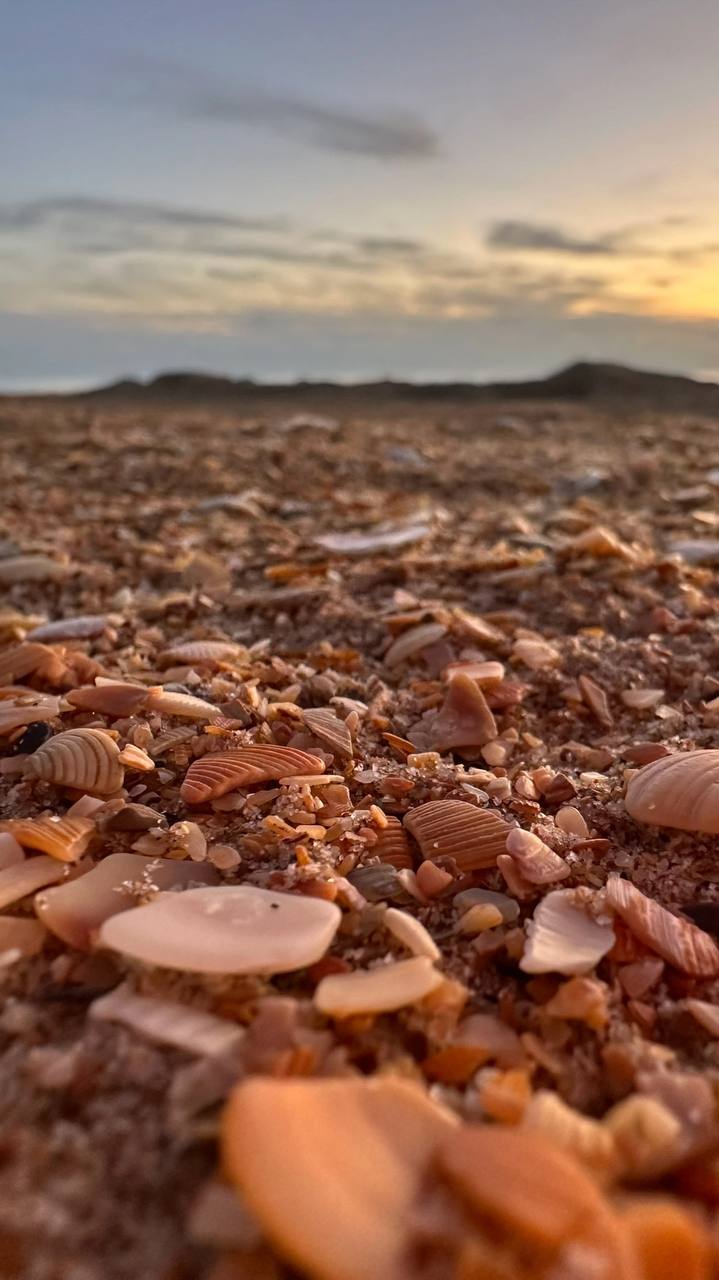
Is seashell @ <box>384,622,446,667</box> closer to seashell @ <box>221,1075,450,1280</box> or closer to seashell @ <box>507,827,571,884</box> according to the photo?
seashell @ <box>507,827,571,884</box>

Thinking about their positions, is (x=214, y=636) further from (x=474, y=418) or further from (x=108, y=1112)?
(x=474, y=418)

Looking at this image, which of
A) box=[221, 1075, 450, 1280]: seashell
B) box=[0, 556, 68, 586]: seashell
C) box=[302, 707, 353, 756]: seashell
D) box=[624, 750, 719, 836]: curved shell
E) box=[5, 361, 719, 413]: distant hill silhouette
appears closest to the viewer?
box=[221, 1075, 450, 1280]: seashell

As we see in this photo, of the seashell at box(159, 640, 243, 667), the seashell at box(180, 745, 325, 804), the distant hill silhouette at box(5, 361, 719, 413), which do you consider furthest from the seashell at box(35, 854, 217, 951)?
the distant hill silhouette at box(5, 361, 719, 413)

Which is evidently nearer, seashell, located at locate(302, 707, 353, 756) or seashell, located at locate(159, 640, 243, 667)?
seashell, located at locate(302, 707, 353, 756)

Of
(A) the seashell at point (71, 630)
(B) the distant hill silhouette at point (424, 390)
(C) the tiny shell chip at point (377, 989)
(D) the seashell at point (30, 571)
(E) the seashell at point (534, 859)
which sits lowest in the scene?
(C) the tiny shell chip at point (377, 989)

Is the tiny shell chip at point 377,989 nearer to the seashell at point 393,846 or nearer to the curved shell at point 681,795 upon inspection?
the seashell at point 393,846

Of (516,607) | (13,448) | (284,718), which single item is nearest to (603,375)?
(13,448)

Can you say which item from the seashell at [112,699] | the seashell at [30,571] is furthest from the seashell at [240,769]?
the seashell at [30,571]
